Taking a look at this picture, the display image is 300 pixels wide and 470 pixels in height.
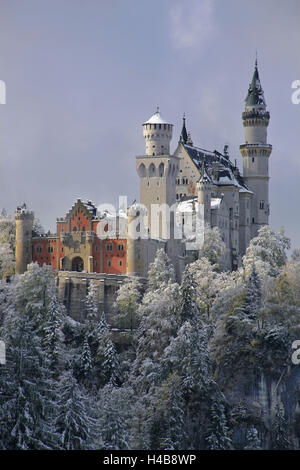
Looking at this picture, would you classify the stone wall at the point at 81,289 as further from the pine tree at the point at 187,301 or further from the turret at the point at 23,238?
the pine tree at the point at 187,301

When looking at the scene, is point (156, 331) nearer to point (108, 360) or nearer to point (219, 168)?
point (108, 360)

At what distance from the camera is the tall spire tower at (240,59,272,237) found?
155750 millimetres

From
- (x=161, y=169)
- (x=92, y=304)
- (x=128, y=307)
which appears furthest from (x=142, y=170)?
(x=128, y=307)

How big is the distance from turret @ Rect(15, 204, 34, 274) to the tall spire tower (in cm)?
3448

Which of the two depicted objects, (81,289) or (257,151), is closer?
(81,289)

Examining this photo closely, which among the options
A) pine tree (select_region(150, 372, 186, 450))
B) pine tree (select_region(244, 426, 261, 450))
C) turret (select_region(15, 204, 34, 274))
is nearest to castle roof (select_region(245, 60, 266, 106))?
turret (select_region(15, 204, 34, 274))

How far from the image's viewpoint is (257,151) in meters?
156

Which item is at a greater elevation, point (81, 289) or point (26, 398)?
point (81, 289)

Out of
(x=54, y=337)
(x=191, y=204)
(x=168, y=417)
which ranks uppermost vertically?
(x=191, y=204)

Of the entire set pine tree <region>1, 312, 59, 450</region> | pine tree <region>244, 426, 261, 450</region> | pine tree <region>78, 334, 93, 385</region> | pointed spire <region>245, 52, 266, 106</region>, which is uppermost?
pointed spire <region>245, 52, 266, 106</region>

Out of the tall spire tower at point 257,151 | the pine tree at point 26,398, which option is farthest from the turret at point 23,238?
the tall spire tower at point 257,151

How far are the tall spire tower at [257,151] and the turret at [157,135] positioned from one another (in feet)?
74.1

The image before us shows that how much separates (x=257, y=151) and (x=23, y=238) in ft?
123

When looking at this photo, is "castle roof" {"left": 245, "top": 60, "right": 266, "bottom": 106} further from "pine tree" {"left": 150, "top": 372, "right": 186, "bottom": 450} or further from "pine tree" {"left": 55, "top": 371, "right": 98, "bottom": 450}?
"pine tree" {"left": 55, "top": 371, "right": 98, "bottom": 450}
